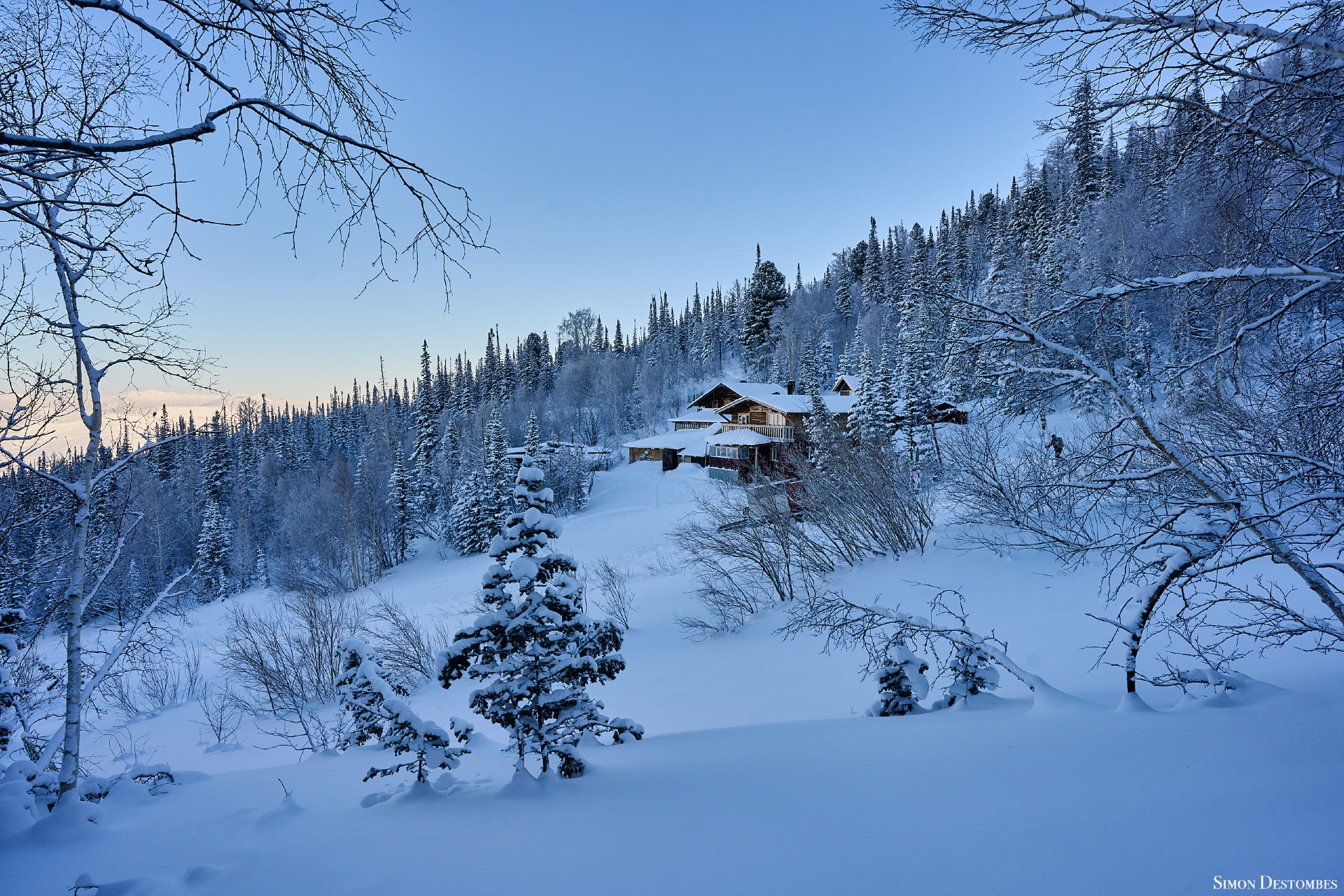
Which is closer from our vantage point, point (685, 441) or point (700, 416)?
point (685, 441)

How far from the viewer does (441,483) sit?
4672 centimetres

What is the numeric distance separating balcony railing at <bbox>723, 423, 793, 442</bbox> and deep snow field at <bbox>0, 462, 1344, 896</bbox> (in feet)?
114

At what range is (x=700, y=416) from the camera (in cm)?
5072

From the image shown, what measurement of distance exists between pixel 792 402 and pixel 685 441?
902 centimetres

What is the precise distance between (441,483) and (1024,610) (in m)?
45.6

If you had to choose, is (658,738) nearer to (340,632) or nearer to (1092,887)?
(1092,887)

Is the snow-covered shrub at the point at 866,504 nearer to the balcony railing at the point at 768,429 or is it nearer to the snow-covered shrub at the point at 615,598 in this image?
the snow-covered shrub at the point at 615,598

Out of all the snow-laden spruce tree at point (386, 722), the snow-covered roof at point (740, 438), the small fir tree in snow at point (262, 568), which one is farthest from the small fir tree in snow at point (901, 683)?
the small fir tree in snow at point (262, 568)

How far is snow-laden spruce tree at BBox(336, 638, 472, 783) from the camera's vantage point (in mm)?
4102

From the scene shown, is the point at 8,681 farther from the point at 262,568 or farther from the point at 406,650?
the point at 262,568

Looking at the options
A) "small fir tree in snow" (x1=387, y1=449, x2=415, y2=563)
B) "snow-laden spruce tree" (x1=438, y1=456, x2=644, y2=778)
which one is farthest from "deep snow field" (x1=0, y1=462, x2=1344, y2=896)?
"small fir tree in snow" (x1=387, y1=449, x2=415, y2=563)

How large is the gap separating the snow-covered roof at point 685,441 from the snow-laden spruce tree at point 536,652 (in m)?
36.5

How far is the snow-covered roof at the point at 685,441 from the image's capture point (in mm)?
41759

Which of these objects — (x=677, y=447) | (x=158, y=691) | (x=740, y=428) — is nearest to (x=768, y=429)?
(x=740, y=428)
